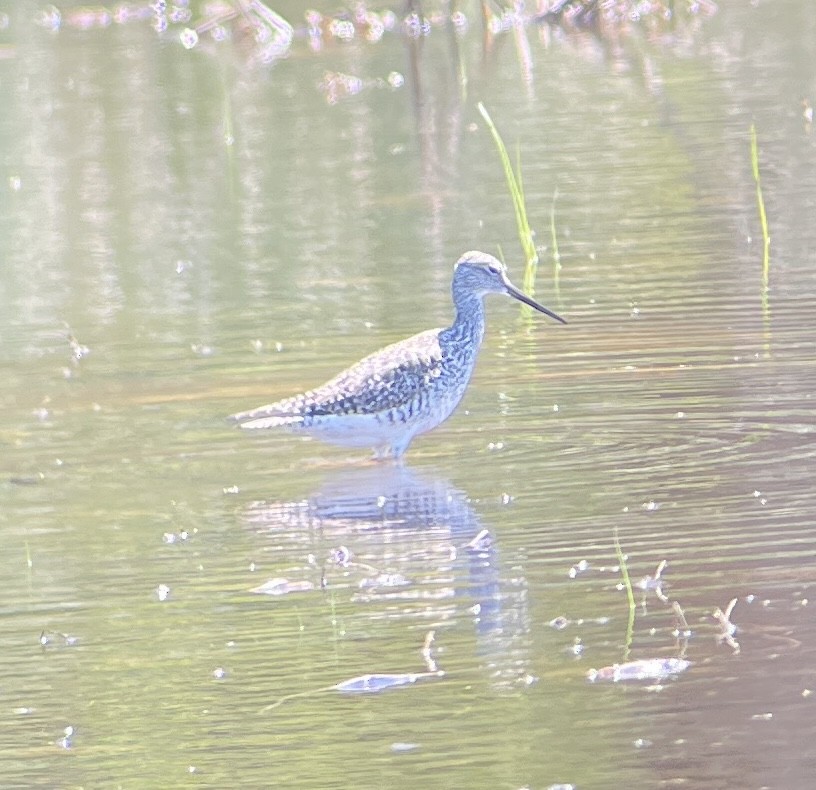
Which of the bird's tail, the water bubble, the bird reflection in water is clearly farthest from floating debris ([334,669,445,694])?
the water bubble

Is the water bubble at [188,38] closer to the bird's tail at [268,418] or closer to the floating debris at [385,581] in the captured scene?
the bird's tail at [268,418]

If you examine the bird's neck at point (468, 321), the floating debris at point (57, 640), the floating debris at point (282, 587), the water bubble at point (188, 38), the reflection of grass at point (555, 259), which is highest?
the water bubble at point (188, 38)

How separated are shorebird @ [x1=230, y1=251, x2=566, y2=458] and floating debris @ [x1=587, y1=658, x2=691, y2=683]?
9.52 feet

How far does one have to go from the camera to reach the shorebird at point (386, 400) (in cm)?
837

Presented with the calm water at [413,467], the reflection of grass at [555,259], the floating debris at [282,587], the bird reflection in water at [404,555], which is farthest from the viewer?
the reflection of grass at [555,259]

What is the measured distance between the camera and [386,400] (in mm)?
8469

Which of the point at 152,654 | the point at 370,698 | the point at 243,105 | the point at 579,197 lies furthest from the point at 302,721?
the point at 243,105

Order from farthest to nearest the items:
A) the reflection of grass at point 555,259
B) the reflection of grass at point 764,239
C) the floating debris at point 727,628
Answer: the reflection of grass at point 555,259 < the reflection of grass at point 764,239 < the floating debris at point 727,628

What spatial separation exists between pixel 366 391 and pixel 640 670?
3075mm

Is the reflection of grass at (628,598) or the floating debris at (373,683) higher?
the reflection of grass at (628,598)

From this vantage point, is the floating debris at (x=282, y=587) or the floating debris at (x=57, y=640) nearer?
the floating debris at (x=57, y=640)

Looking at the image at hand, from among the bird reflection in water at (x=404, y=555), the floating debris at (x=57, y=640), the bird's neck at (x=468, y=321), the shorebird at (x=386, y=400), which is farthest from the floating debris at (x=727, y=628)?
the bird's neck at (x=468, y=321)

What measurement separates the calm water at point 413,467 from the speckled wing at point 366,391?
0.24 metres

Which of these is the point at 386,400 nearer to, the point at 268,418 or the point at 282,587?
the point at 268,418
